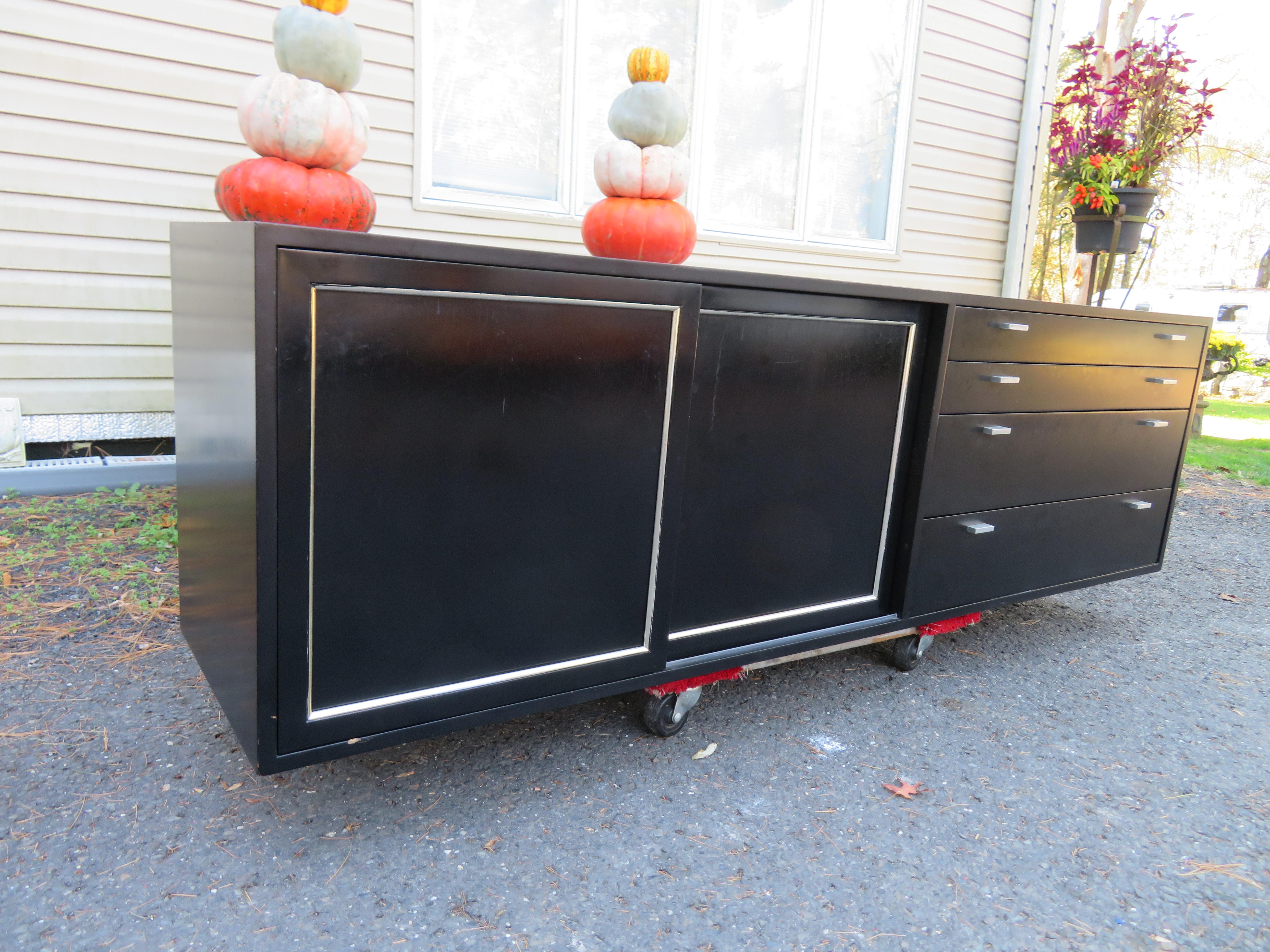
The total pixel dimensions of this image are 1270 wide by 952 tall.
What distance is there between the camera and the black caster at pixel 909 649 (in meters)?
2.26

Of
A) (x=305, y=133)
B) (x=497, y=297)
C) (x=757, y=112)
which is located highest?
(x=757, y=112)

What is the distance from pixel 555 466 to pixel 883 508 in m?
0.98

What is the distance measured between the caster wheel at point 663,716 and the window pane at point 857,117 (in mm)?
3385

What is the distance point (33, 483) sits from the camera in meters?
3.01

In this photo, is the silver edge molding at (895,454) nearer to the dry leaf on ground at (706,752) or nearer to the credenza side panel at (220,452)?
the dry leaf on ground at (706,752)

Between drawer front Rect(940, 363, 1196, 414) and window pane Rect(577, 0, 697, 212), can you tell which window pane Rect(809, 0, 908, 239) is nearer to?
window pane Rect(577, 0, 697, 212)

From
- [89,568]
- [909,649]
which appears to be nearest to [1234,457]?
[909,649]

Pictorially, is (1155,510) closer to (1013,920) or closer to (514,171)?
(1013,920)

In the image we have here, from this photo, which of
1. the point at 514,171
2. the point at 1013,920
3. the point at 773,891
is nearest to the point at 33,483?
the point at 514,171

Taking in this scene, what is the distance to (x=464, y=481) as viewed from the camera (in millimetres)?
1341

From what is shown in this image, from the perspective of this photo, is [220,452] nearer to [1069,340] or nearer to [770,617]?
[770,617]

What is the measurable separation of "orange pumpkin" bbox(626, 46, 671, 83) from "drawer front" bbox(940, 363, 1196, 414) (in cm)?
99

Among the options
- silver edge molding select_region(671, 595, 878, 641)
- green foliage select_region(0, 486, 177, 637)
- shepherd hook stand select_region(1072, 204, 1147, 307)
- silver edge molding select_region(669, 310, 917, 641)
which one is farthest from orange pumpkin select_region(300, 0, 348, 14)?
shepherd hook stand select_region(1072, 204, 1147, 307)

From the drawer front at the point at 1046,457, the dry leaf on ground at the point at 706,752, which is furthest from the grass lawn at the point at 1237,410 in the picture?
the dry leaf on ground at the point at 706,752
